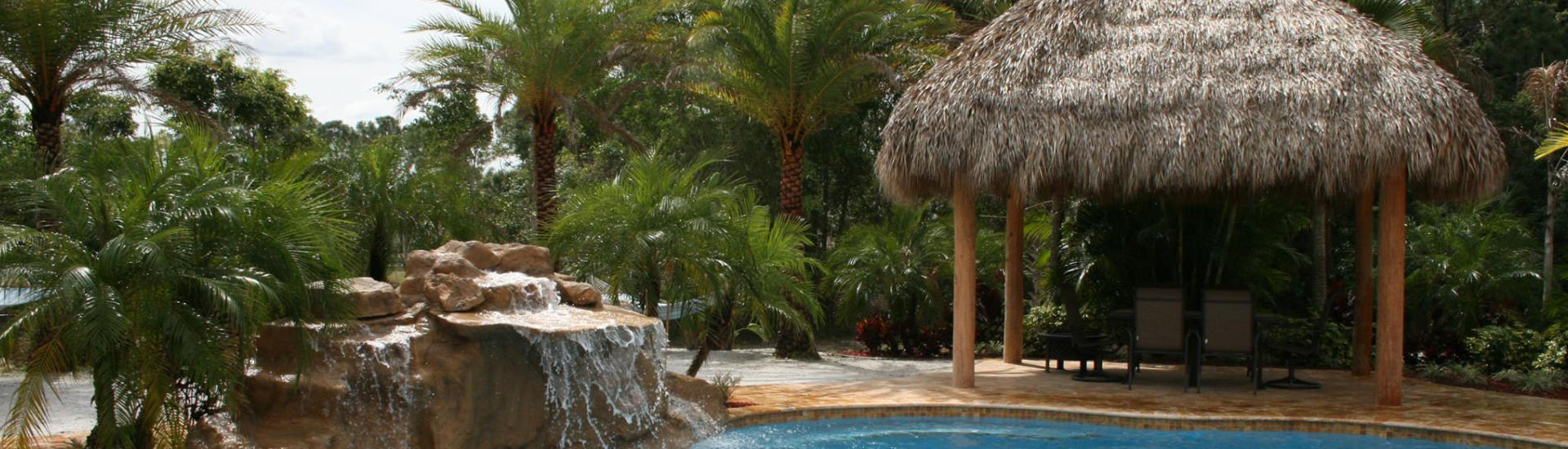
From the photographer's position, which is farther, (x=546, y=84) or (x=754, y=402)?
(x=546, y=84)

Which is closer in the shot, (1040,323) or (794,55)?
(794,55)

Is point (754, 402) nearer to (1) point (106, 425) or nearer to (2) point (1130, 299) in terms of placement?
(1) point (106, 425)

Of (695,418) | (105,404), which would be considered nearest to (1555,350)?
(695,418)

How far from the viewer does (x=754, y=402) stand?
377 inches

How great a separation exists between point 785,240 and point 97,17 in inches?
251

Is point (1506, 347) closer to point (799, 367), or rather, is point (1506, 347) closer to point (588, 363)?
point (799, 367)

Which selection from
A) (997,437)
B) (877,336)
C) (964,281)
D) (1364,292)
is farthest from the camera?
(877,336)

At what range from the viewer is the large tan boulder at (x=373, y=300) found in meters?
7.21

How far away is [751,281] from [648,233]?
1.06 m

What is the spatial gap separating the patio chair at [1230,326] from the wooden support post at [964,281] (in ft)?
6.39

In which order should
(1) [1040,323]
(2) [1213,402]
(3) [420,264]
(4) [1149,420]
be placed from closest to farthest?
(3) [420,264]
(4) [1149,420]
(2) [1213,402]
(1) [1040,323]

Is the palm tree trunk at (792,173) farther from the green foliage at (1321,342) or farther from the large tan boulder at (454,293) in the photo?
the large tan boulder at (454,293)

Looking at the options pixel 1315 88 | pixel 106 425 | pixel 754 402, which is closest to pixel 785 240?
pixel 754 402

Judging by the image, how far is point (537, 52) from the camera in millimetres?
13961
